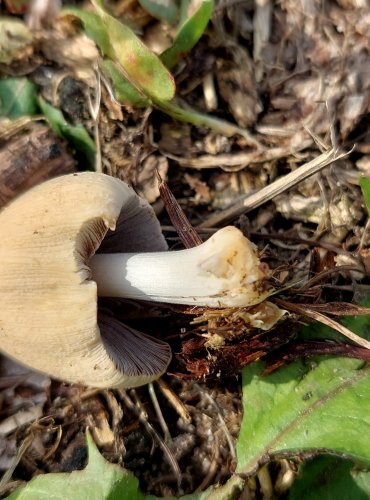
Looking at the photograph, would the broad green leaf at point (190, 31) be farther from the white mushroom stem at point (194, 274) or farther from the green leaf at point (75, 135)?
the white mushroom stem at point (194, 274)

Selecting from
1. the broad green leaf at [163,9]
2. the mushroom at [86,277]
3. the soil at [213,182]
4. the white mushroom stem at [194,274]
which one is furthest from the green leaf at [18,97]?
the white mushroom stem at [194,274]

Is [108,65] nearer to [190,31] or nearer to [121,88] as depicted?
[121,88]

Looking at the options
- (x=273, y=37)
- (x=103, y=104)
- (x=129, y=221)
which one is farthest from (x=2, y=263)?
(x=273, y=37)

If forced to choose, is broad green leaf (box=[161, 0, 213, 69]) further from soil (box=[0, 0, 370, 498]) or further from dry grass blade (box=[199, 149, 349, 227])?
dry grass blade (box=[199, 149, 349, 227])

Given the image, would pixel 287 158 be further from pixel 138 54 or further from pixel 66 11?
pixel 66 11

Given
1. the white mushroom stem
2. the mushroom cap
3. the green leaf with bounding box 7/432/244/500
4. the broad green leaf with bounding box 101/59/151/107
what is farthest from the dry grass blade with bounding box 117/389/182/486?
the broad green leaf with bounding box 101/59/151/107

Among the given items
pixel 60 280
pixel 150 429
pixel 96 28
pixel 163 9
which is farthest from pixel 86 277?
pixel 163 9
